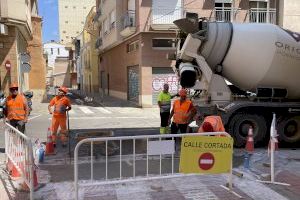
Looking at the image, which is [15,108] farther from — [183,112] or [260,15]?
[260,15]

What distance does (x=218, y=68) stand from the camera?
1077cm

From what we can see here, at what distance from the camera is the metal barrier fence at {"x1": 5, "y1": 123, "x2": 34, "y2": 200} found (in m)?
5.47

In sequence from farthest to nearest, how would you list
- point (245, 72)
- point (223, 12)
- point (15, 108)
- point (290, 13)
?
point (290, 13), point (223, 12), point (245, 72), point (15, 108)

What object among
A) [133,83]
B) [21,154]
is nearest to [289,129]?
[21,154]

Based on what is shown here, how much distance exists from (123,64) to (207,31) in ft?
72.0

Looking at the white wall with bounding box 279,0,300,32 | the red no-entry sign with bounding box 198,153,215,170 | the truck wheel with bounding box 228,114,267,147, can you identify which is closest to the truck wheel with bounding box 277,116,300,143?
the truck wheel with bounding box 228,114,267,147

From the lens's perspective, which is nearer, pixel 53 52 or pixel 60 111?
pixel 60 111

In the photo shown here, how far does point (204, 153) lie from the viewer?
602 cm

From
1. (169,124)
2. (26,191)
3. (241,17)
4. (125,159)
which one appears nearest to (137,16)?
(241,17)

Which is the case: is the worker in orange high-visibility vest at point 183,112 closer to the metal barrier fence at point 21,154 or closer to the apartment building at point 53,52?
the metal barrier fence at point 21,154

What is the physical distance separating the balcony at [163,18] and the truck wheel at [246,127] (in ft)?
48.8

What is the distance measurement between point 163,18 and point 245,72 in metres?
14.8

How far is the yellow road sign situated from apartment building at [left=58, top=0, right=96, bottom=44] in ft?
288

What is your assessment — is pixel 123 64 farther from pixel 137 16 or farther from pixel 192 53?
pixel 192 53
